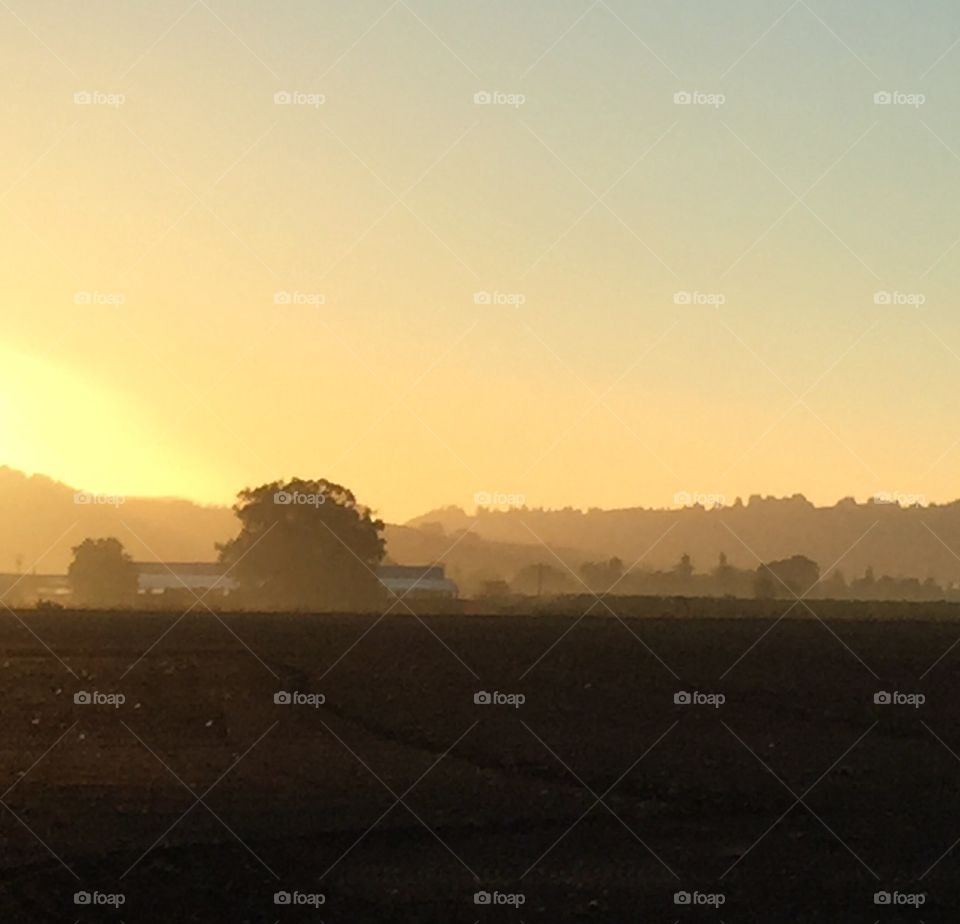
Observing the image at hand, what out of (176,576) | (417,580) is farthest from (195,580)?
(417,580)

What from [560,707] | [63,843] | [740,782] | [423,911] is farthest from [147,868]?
[560,707]

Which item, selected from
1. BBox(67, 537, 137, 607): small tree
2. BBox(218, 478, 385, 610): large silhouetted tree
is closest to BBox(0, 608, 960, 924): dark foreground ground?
BBox(218, 478, 385, 610): large silhouetted tree

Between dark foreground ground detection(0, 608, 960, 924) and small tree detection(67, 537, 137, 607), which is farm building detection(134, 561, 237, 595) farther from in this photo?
dark foreground ground detection(0, 608, 960, 924)

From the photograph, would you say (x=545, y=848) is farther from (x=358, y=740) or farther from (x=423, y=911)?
(x=358, y=740)

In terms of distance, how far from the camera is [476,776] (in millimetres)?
21047

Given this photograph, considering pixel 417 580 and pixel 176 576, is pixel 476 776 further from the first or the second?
pixel 176 576

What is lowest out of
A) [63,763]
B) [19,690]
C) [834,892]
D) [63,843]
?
[834,892]

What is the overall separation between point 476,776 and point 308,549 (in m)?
42.1

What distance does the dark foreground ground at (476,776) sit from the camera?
16.5 metres

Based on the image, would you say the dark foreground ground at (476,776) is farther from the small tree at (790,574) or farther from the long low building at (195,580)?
the small tree at (790,574)

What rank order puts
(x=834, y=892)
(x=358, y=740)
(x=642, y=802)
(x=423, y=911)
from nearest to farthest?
(x=423, y=911)
(x=834, y=892)
(x=642, y=802)
(x=358, y=740)

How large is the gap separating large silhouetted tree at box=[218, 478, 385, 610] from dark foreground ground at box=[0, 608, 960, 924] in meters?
29.3

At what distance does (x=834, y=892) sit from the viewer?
17.0m

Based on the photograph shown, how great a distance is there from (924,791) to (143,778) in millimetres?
10320
